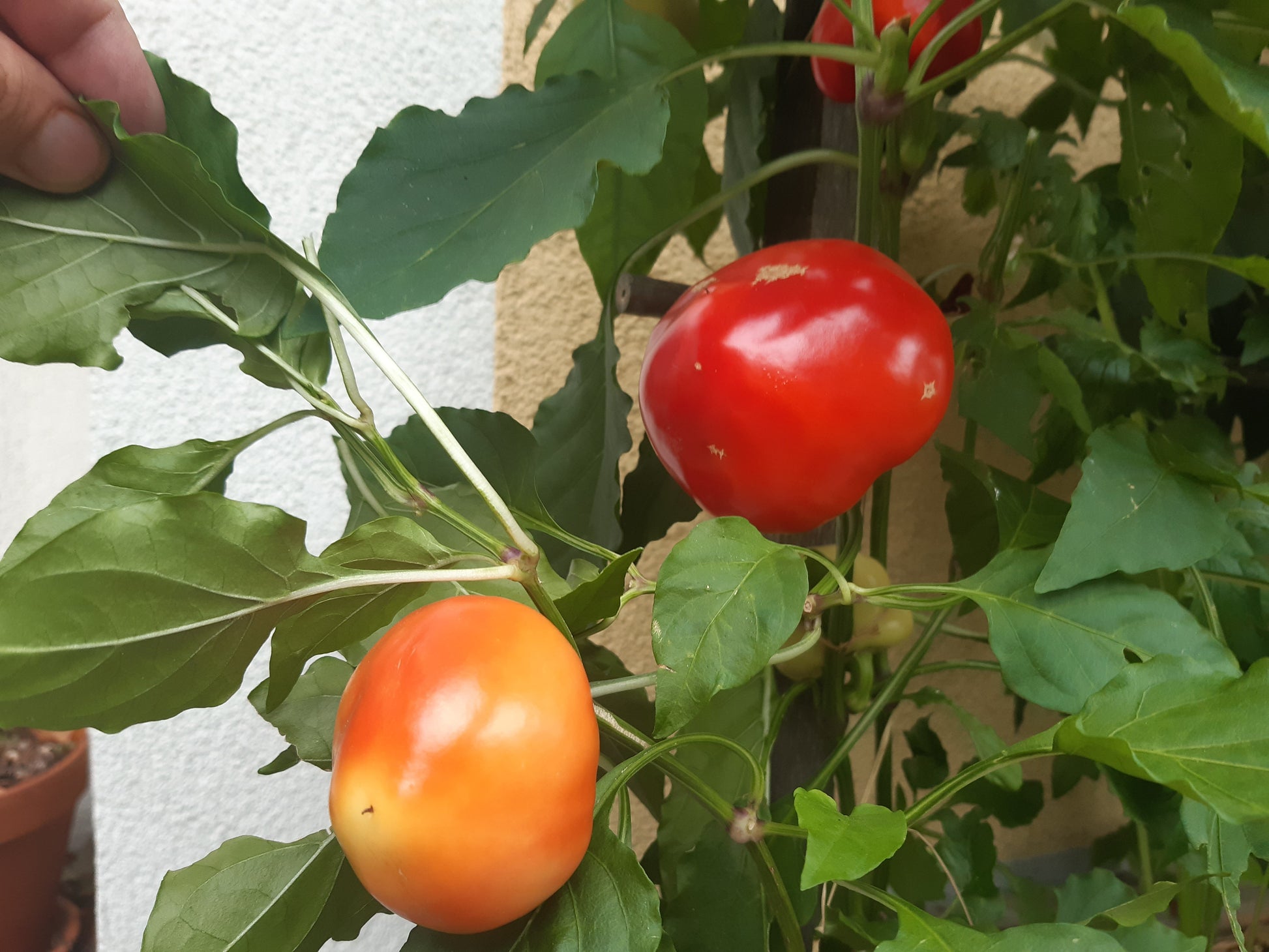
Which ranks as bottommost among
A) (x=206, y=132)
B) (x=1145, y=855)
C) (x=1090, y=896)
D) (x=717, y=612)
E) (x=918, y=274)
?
(x=1145, y=855)

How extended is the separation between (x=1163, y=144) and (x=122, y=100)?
0.34 metres

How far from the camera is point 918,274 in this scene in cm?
58

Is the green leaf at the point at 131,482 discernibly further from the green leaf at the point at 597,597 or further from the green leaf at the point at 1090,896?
the green leaf at the point at 1090,896

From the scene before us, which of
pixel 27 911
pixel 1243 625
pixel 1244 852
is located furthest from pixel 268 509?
pixel 27 911

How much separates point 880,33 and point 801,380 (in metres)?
0.13

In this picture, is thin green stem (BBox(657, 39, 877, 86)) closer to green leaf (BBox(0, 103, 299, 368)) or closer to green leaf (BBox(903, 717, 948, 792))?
green leaf (BBox(0, 103, 299, 368))

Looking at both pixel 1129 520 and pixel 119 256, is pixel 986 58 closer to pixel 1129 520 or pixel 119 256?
pixel 1129 520

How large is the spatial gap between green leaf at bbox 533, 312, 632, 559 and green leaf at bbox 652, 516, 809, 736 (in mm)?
127

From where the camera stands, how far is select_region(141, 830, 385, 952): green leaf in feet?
0.60

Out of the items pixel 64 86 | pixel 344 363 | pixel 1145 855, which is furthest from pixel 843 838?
pixel 1145 855

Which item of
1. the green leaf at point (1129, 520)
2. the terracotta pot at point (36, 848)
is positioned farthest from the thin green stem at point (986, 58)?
the terracotta pot at point (36, 848)

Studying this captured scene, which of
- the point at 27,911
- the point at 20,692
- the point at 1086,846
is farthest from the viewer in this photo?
the point at 1086,846

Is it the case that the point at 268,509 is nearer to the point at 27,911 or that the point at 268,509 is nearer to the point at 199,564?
the point at 199,564

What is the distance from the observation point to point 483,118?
24 cm
